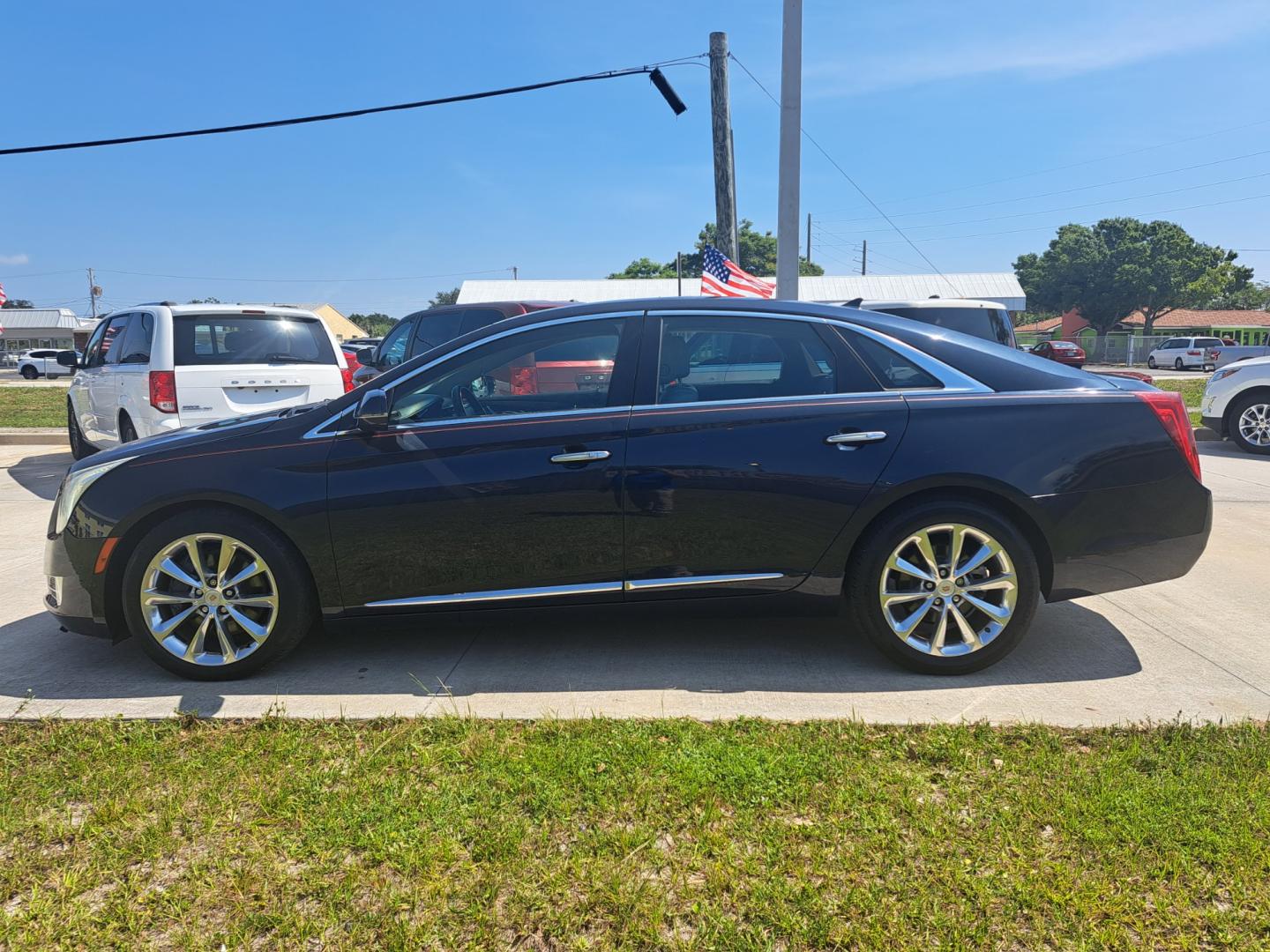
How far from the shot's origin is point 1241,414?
1118 cm

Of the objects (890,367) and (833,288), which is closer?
(890,367)

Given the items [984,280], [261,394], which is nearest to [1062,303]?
[984,280]

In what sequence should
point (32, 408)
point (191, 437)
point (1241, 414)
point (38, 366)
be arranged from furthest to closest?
1. point (38, 366)
2. point (32, 408)
3. point (1241, 414)
4. point (191, 437)

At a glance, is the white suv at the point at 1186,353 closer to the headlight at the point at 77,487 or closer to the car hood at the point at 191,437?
the car hood at the point at 191,437

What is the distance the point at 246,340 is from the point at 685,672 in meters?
5.83

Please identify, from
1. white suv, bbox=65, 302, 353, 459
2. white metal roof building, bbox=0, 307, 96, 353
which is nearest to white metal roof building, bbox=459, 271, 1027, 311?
white suv, bbox=65, 302, 353, 459

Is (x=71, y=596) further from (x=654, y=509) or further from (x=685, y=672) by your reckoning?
(x=685, y=672)

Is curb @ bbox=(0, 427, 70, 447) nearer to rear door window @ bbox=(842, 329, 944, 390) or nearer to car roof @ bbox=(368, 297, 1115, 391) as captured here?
car roof @ bbox=(368, 297, 1115, 391)

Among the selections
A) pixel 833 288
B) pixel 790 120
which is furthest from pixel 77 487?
pixel 833 288

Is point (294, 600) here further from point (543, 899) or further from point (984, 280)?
point (984, 280)

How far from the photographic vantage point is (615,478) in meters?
3.75

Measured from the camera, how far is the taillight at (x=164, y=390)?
298 inches

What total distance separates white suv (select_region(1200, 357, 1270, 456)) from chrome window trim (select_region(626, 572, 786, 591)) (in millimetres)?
10035

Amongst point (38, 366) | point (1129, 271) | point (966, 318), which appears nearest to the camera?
point (966, 318)
